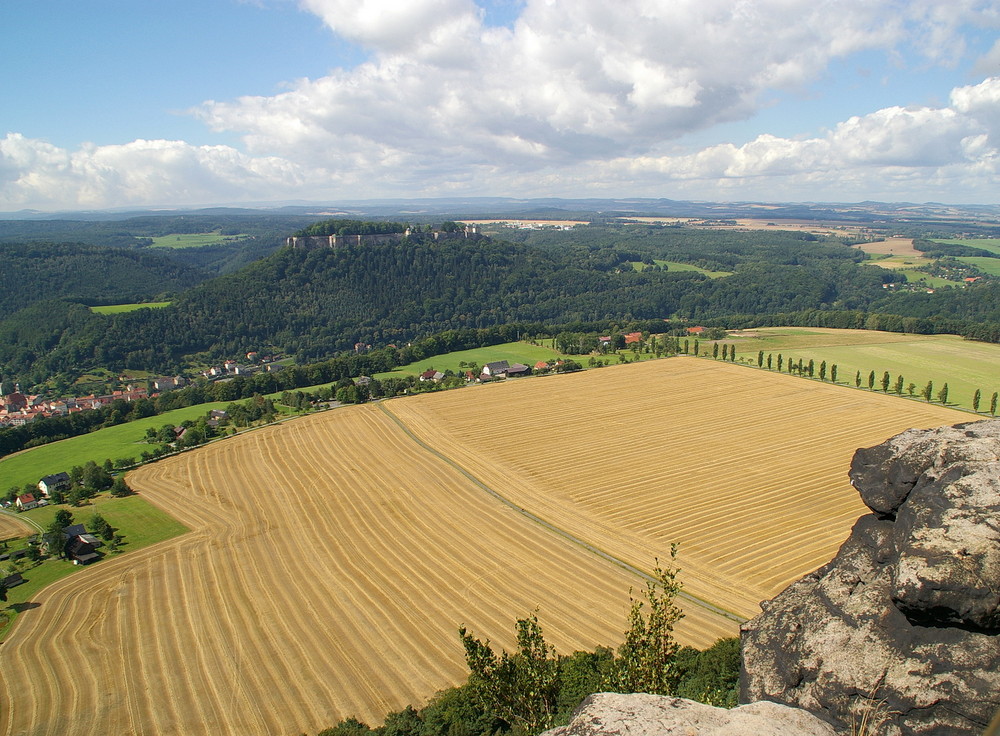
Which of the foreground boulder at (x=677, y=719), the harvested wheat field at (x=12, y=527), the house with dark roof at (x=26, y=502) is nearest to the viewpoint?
the foreground boulder at (x=677, y=719)

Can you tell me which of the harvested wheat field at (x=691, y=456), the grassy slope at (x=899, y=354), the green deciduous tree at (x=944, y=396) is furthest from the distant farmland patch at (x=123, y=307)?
the green deciduous tree at (x=944, y=396)

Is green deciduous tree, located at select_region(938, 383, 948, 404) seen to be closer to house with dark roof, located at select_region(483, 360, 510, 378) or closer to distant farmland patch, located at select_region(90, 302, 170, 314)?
house with dark roof, located at select_region(483, 360, 510, 378)

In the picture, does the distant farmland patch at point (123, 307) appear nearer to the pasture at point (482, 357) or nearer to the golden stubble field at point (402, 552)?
the pasture at point (482, 357)

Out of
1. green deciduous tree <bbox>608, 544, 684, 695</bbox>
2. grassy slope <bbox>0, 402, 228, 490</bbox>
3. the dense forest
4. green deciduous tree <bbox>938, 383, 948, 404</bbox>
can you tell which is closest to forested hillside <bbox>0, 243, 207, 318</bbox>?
the dense forest

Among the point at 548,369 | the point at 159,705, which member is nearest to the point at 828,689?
the point at 159,705

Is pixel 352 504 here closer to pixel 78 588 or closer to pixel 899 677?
pixel 78 588
